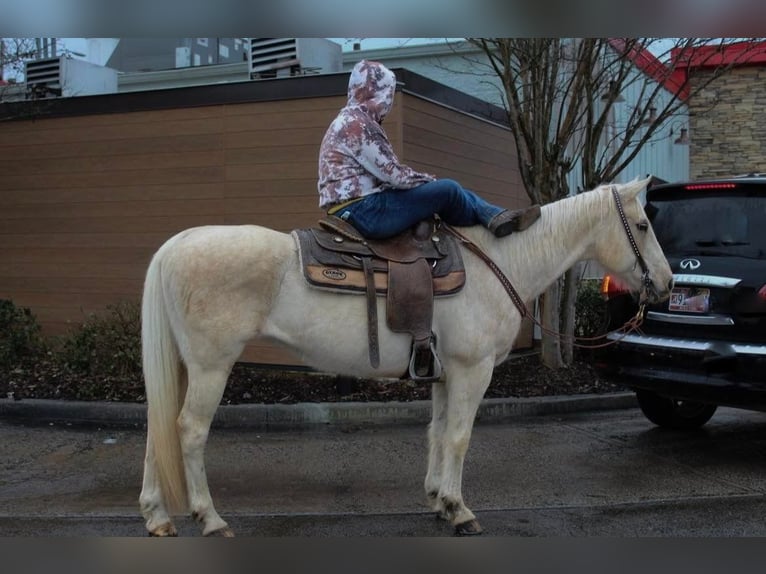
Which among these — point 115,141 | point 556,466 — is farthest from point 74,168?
point 556,466

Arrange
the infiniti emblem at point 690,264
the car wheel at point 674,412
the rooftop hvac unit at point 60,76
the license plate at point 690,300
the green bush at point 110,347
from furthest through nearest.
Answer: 1. the rooftop hvac unit at point 60,76
2. the green bush at point 110,347
3. the car wheel at point 674,412
4. the infiniti emblem at point 690,264
5. the license plate at point 690,300

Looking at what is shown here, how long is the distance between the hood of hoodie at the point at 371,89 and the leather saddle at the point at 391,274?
0.70 metres

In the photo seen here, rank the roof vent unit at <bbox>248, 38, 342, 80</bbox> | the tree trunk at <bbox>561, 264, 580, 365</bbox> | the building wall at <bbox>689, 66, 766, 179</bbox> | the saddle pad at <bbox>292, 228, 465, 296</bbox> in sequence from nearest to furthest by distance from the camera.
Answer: the saddle pad at <bbox>292, 228, 465, 296</bbox>
the tree trunk at <bbox>561, 264, 580, 365</bbox>
the roof vent unit at <bbox>248, 38, 342, 80</bbox>
the building wall at <bbox>689, 66, 766, 179</bbox>

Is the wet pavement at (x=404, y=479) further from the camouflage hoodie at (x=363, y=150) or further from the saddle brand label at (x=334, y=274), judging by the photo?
the camouflage hoodie at (x=363, y=150)

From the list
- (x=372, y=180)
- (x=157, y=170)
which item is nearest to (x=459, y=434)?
(x=372, y=180)

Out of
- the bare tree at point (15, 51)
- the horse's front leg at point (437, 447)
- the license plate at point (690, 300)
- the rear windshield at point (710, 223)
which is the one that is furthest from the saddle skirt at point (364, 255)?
the bare tree at point (15, 51)

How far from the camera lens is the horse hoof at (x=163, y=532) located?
4.02m

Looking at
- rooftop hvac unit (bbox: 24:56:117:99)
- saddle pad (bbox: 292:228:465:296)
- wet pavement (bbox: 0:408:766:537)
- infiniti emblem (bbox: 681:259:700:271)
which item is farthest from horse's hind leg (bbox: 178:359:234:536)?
rooftop hvac unit (bbox: 24:56:117:99)

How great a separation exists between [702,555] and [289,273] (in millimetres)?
2677

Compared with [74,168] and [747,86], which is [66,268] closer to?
[74,168]

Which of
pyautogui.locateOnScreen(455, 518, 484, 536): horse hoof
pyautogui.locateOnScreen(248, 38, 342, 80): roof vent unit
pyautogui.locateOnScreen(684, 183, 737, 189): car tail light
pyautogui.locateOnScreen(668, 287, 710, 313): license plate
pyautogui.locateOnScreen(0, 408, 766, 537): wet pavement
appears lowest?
pyautogui.locateOnScreen(0, 408, 766, 537): wet pavement

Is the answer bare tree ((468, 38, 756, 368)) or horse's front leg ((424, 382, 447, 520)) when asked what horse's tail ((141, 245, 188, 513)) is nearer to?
horse's front leg ((424, 382, 447, 520))

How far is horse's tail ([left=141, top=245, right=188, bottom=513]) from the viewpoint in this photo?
3965 mm

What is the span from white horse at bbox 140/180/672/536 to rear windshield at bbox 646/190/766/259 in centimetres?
161
